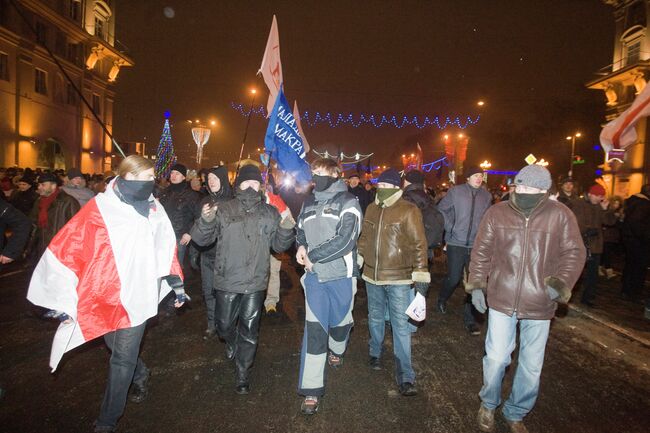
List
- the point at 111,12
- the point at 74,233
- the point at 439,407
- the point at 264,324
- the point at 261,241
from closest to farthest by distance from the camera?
the point at 74,233
the point at 439,407
the point at 261,241
the point at 264,324
the point at 111,12

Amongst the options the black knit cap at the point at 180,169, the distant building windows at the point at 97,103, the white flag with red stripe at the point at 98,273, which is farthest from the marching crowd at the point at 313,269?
the distant building windows at the point at 97,103

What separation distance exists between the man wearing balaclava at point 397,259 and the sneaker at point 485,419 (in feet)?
2.16

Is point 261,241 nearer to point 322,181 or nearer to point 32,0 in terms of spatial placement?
point 322,181

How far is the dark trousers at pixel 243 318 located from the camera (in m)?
3.99

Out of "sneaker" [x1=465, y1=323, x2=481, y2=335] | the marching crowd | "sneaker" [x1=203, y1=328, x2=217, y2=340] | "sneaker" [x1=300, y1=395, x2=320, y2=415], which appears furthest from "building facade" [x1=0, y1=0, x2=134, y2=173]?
"sneaker" [x1=300, y1=395, x2=320, y2=415]

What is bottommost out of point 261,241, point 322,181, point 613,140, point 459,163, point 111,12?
point 261,241

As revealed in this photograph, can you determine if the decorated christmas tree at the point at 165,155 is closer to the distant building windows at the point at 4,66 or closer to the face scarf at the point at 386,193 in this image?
the distant building windows at the point at 4,66

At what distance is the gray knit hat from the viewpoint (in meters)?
3.33

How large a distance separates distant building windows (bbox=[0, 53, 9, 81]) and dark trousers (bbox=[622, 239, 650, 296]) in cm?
2889

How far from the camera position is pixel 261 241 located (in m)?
4.02

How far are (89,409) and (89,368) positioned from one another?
36.7 inches

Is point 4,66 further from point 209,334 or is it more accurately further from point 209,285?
A: point 209,334

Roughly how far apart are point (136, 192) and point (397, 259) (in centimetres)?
249

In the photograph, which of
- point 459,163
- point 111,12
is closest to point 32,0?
point 111,12
